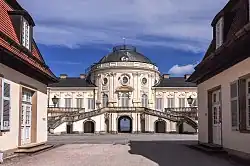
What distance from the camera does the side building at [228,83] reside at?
1564 cm

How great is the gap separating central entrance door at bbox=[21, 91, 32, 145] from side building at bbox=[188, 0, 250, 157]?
838 centimetres

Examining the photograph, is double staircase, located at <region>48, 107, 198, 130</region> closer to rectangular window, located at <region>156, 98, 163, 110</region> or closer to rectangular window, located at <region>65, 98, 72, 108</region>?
rectangular window, located at <region>65, 98, 72, 108</region>

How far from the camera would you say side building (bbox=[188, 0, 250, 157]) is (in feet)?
51.3

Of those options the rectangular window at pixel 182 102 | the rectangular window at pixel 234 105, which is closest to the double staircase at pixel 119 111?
the rectangular window at pixel 182 102

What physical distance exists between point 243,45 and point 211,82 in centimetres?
792

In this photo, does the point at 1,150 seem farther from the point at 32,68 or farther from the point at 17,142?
the point at 32,68

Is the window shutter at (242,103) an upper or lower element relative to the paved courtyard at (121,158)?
upper

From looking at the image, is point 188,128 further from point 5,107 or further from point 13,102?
point 5,107

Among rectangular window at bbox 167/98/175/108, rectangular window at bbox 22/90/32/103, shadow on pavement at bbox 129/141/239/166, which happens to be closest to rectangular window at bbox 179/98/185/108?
rectangular window at bbox 167/98/175/108

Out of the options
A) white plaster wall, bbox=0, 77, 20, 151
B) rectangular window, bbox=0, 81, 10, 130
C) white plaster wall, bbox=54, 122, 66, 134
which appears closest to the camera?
rectangular window, bbox=0, 81, 10, 130

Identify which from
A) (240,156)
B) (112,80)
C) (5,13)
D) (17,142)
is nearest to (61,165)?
(17,142)

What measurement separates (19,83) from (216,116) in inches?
376

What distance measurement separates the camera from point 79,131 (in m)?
69.2

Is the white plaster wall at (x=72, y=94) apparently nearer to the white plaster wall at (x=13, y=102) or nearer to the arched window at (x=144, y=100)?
the arched window at (x=144, y=100)
